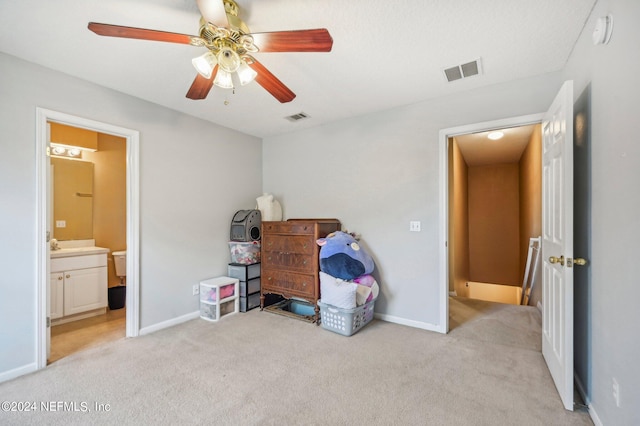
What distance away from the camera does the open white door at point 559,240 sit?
1.72 metres

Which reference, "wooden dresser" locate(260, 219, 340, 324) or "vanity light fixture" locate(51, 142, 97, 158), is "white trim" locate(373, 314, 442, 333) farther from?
"vanity light fixture" locate(51, 142, 97, 158)

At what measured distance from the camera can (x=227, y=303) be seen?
350cm

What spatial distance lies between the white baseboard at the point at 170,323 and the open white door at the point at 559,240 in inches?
135

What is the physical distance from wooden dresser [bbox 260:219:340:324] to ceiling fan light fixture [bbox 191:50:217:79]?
1895 millimetres

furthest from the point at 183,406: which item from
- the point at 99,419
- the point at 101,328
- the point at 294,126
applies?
the point at 294,126

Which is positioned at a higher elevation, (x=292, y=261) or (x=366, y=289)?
(x=292, y=261)

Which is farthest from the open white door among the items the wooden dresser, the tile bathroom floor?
the tile bathroom floor

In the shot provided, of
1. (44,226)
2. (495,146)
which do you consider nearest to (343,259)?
(44,226)

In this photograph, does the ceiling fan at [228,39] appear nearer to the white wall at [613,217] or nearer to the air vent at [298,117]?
the white wall at [613,217]

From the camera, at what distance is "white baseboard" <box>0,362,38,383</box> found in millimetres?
2100

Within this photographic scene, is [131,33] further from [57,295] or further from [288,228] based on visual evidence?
[57,295]

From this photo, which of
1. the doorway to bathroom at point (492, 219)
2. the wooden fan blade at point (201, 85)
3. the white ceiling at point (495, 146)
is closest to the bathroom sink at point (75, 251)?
the wooden fan blade at point (201, 85)

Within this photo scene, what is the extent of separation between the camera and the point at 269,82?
1922 mm

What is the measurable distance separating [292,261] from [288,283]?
0.28 m
